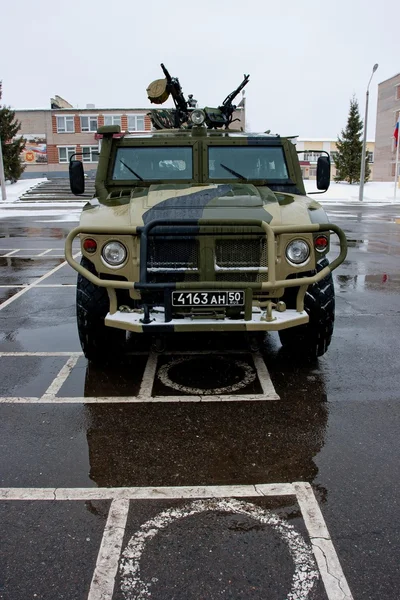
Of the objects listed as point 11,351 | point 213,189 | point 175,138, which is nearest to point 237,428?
point 213,189

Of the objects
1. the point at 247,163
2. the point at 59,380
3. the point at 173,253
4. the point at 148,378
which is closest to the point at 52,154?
the point at 247,163

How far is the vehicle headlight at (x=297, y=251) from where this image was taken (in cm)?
417

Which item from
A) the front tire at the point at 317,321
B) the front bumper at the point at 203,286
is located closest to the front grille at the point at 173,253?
the front bumper at the point at 203,286

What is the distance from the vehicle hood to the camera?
416 centimetres

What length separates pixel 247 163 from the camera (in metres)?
5.50

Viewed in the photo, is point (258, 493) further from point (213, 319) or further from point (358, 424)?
point (213, 319)

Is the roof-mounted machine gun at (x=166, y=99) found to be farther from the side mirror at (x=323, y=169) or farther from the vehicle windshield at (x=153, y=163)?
the side mirror at (x=323, y=169)

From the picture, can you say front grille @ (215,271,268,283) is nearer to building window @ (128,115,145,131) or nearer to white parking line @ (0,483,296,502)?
white parking line @ (0,483,296,502)

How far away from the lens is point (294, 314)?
4.16 meters

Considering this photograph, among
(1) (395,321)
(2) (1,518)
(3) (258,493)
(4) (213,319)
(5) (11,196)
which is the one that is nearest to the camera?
(2) (1,518)

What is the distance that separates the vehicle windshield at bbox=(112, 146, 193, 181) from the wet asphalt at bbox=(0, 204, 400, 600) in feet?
5.55

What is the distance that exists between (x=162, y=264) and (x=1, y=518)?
2.12m

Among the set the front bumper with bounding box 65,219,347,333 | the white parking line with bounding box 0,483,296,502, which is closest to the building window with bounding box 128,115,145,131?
the front bumper with bounding box 65,219,347,333

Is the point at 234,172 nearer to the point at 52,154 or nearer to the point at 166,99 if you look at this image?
the point at 166,99
